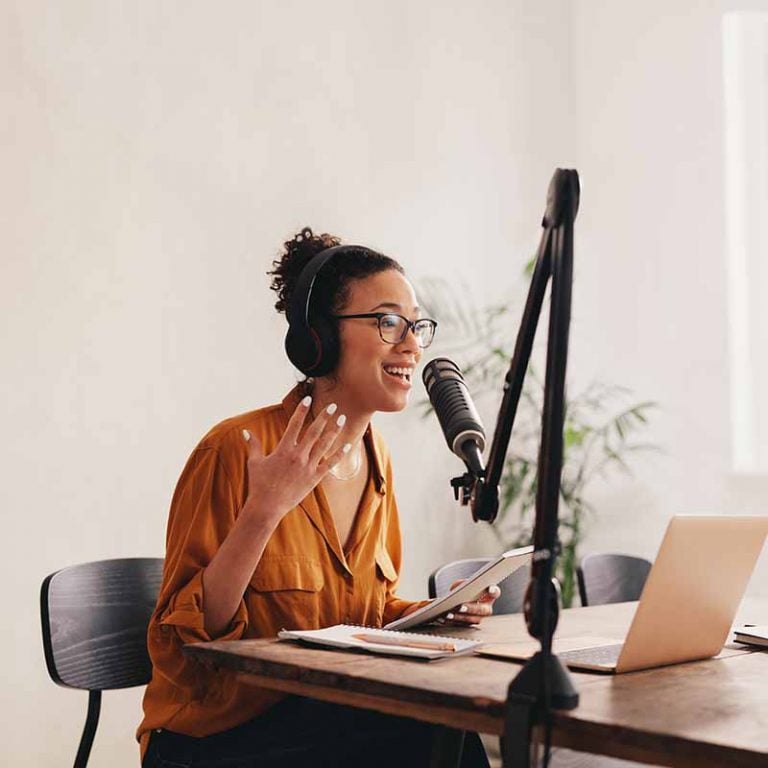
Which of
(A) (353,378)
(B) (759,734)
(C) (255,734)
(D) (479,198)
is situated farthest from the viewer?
(D) (479,198)

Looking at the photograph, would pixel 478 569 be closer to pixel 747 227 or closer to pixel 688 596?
pixel 688 596

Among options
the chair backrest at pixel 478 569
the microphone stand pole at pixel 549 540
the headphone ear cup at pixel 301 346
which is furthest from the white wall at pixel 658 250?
the microphone stand pole at pixel 549 540

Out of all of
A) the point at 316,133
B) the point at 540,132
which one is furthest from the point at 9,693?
the point at 540,132

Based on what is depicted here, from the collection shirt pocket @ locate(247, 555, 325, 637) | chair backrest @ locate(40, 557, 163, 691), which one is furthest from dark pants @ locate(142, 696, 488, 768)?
chair backrest @ locate(40, 557, 163, 691)

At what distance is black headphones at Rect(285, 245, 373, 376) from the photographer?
1954mm

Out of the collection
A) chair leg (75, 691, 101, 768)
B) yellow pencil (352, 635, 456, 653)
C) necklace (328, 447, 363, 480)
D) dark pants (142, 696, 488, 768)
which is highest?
necklace (328, 447, 363, 480)

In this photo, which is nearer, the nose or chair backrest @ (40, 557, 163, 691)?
the nose

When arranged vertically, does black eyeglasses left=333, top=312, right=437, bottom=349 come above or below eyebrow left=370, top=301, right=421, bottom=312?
below

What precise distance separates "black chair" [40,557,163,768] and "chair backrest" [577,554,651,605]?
1.17 m

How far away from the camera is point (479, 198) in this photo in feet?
14.5

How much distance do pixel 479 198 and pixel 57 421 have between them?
6.66 ft

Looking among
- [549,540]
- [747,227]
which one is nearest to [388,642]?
[549,540]

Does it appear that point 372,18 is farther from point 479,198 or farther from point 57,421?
point 57,421

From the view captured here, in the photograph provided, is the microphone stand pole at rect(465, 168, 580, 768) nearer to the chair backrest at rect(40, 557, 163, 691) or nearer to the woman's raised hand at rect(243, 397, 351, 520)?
the woman's raised hand at rect(243, 397, 351, 520)
